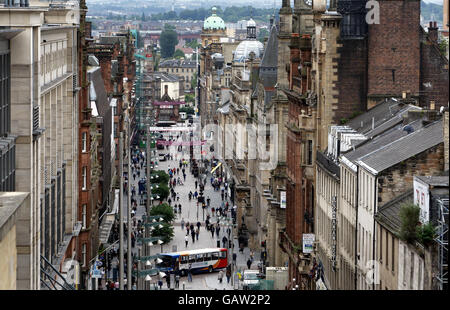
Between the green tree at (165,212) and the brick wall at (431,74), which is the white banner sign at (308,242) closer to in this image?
the brick wall at (431,74)

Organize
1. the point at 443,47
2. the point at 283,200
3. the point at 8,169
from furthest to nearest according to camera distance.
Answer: the point at 283,200 < the point at 443,47 < the point at 8,169

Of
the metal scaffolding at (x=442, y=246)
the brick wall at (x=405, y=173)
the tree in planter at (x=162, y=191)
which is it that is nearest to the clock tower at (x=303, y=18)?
the brick wall at (x=405, y=173)

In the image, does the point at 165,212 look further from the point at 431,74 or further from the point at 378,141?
the point at 378,141

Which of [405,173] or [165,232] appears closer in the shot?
[405,173]

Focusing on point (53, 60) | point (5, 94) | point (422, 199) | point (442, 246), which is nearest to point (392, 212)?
point (422, 199)
